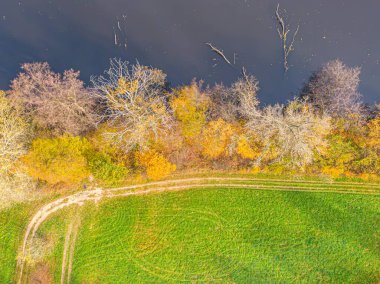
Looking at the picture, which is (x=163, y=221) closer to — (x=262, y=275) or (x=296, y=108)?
(x=262, y=275)

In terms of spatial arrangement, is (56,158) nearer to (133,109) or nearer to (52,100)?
(52,100)

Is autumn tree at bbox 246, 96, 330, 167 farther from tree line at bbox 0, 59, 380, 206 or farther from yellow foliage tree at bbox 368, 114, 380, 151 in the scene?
yellow foliage tree at bbox 368, 114, 380, 151

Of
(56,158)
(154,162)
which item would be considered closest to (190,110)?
(154,162)

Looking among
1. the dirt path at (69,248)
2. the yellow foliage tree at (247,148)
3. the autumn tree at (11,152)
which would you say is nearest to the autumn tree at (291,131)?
the yellow foliage tree at (247,148)

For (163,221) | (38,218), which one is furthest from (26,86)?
(163,221)

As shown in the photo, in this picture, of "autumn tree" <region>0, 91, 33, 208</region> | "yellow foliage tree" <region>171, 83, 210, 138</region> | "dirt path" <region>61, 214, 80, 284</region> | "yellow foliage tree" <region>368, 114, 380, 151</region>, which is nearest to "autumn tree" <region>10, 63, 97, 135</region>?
"autumn tree" <region>0, 91, 33, 208</region>

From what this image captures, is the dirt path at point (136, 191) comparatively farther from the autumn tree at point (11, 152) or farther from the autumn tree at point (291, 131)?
the autumn tree at point (291, 131)
